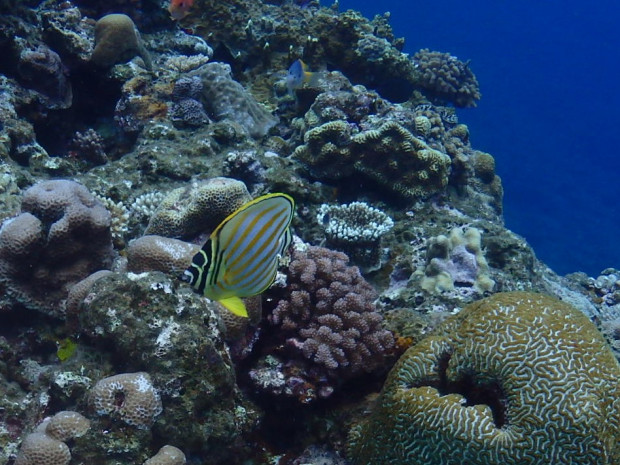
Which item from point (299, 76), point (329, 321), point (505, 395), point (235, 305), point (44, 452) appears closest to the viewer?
point (235, 305)

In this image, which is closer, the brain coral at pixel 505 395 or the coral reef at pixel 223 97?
the brain coral at pixel 505 395

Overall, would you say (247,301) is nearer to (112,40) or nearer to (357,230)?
(357,230)

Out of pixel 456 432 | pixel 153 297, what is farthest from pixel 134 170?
pixel 456 432

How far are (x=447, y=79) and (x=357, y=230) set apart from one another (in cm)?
860

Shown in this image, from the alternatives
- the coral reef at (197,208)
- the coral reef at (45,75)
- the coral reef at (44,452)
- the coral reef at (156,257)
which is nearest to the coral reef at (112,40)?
the coral reef at (45,75)

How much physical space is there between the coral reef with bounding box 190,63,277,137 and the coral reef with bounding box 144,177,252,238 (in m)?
3.01

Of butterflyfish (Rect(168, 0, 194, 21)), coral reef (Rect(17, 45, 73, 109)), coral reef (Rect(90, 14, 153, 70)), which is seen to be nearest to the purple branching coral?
coral reef (Rect(17, 45, 73, 109))

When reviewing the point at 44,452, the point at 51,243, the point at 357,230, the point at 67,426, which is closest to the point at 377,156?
the point at 357,230

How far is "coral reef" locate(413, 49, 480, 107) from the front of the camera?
12.3 metres

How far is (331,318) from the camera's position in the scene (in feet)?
13.2

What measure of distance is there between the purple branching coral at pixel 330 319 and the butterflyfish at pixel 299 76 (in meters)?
4.45

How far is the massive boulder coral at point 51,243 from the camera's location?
151 inches

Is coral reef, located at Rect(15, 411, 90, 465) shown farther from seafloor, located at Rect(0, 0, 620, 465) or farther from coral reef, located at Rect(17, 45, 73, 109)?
coral reef, located at Rect(17, 45, 73, 109)

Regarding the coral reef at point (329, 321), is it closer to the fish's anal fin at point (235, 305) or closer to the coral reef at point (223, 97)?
the fish's anal fin at point (235, 305)
